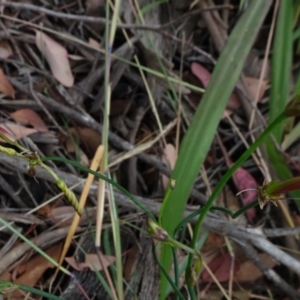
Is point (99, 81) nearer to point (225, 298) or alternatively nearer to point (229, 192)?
point (229, 192)

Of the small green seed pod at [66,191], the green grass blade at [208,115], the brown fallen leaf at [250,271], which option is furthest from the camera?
the brown fallen leaf at [250,271]

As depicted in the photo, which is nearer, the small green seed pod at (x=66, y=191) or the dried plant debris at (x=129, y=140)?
the small green seed pod at (x=66, y=191)

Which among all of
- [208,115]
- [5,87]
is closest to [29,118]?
Answer: [5,87]

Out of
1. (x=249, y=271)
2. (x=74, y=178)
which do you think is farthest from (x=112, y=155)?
(x=249, y=271)

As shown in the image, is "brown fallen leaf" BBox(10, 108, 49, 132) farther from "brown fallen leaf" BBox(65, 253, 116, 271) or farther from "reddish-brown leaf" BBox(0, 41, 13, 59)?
"brown fallen leaf" BBox(65, 253, 116, 271)

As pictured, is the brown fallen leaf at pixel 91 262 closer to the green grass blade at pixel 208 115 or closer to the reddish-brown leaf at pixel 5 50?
the green grass blade at pixel 208 115

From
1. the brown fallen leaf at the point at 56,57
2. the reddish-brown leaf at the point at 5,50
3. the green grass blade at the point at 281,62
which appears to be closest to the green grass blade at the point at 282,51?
the green grass blade at the point at 281,62

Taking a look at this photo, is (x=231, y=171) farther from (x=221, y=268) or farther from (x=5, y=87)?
(x=5, y=87)
